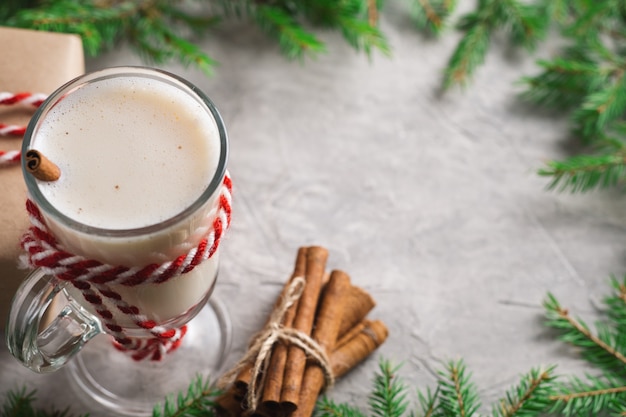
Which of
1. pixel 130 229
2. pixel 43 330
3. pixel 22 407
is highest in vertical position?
pixel 130 229

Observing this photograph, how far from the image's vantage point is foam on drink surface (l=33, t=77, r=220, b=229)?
0.78 m

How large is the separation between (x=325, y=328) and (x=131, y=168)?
439 millimetres

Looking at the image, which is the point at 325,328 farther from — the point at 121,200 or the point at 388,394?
the point at 121,200

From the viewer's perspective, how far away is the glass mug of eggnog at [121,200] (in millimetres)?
776

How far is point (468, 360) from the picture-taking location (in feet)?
3.92

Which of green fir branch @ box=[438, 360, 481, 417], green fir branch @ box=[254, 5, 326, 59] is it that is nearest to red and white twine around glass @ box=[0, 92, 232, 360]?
green fir branch @ box=[438, 360, 481, 417]

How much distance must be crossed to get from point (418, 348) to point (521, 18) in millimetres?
685

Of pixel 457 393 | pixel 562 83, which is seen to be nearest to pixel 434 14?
pixel 562 83

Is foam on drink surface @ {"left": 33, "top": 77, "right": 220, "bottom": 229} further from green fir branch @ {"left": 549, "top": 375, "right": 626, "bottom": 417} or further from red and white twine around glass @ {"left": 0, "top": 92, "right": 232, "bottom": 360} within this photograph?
green fir branch @ {"left": 549, "top": 375, "right": 626, "bottom": 417}

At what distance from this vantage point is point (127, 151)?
81cm

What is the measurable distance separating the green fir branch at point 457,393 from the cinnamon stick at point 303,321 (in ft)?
0.71

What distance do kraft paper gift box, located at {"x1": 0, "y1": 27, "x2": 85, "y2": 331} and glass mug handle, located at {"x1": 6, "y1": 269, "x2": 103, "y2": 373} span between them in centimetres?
9

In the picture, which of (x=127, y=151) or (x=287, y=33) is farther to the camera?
(x=287, y=33)

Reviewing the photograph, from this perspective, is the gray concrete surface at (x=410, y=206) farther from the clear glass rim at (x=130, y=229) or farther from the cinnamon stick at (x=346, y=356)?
the clear glass rim at (x=130, y=229)
